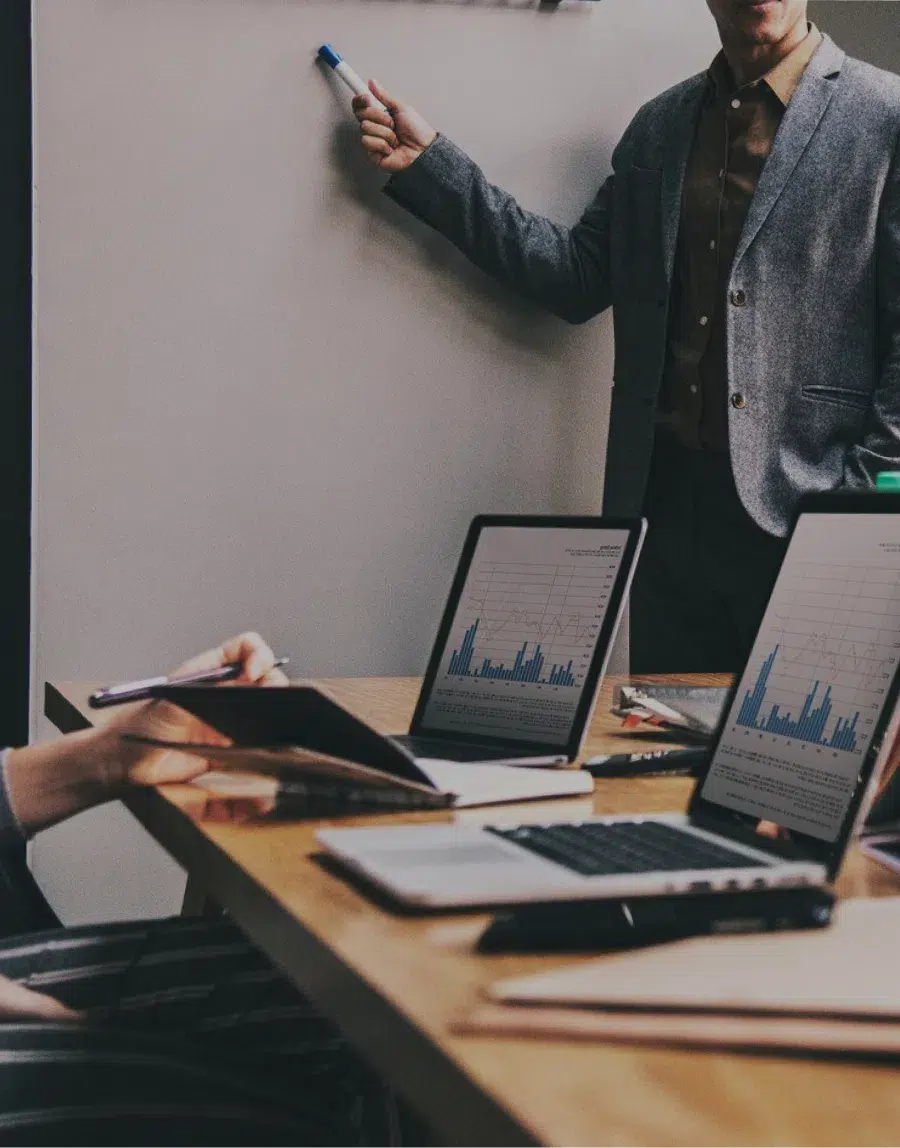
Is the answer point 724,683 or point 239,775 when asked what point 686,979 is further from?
point 724,683

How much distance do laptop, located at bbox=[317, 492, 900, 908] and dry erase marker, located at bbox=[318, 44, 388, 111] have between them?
136cm

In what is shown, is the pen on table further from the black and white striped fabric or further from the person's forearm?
the black and white striped fabric

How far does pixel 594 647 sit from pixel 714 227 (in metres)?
1.18

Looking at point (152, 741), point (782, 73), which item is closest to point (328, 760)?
point (152, 741)

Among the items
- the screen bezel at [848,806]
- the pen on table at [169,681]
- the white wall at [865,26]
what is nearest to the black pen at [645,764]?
the screen bezel at [848,806]

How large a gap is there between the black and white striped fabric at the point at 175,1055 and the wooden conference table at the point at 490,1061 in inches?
4.4

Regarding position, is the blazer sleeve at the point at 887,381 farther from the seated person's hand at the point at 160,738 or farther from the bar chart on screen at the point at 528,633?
the seated person's hand at the point at 160,738

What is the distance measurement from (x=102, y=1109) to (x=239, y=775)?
339mm

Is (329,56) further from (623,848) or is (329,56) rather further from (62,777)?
(623,848)

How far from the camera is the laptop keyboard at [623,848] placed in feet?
2.33

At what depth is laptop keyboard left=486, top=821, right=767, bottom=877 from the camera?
71 centimetres

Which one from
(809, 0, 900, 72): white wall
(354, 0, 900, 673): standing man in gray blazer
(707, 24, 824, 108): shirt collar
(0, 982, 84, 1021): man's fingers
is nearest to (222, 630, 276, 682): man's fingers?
(0, 982, 84, 1021): man's fingers

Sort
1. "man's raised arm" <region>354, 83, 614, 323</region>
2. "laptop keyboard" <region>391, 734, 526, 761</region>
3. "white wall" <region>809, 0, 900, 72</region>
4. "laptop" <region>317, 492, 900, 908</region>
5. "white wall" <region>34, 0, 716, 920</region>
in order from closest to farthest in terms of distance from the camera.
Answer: "laptop" <region>317, 492, 900, 908</region> → "laptop keyboard" <region>391, 734, 526, 761</region> → "white wall" <region>34, 0, 716, 920</region> → "man's raised arm" <region>354, 83, 614, 323</region> → "white wall" <region>809, 0, 900, 72</region>

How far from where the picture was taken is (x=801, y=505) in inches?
37.4
